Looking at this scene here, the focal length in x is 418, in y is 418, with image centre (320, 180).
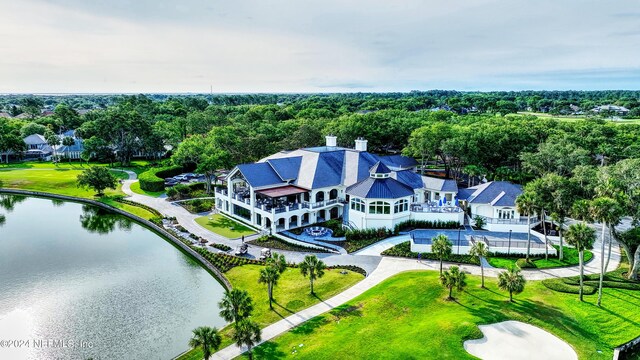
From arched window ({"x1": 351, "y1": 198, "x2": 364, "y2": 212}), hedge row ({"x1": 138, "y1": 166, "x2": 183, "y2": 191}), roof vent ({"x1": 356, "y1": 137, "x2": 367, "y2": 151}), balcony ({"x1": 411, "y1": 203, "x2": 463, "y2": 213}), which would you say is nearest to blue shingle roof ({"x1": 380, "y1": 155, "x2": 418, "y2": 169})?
roof vent ({"x1": 356, "y1": 137, "x2": 367, "y2": 151})

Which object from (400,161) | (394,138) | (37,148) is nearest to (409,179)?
(400,161)

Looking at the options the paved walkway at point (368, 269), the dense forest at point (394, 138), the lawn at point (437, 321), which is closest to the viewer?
the lawn at point (437, 321)

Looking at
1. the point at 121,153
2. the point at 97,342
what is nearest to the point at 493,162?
the point at 97,342

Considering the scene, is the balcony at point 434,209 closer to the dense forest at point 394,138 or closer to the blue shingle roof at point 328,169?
the blue shingle roof at point 328,169

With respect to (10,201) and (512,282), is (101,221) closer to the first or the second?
(10,201)

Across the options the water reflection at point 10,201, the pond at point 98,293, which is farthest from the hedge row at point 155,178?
the water reflection at point 10,201

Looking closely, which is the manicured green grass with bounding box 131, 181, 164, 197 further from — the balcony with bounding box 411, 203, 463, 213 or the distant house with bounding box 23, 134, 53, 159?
the distant house with bounding box 23, 134, 53, 159

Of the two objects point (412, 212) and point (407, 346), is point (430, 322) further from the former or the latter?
point (412, 212)
